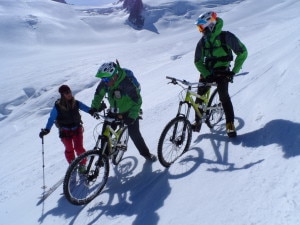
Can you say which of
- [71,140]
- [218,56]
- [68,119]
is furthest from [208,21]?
[71,140]

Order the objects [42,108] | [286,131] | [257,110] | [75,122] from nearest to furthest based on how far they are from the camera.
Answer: [286,131] → [75,122] → [257,110] → [42,108]

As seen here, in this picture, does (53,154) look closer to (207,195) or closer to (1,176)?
(1,176)

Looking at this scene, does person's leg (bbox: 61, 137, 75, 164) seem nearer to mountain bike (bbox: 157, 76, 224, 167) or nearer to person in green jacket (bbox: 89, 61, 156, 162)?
person in green jacket (bbox: 89, 61, 156, 162)

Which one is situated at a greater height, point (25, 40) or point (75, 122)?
point (75, 122)

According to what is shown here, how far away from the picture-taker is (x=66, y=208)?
6516 millimetres

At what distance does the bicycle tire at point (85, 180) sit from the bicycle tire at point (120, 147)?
0.62m

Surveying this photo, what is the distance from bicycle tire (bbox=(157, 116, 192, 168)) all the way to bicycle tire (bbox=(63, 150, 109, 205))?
120cm

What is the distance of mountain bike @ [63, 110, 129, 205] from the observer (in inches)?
235


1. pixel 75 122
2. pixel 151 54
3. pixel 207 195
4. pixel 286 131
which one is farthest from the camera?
pixel 151 54

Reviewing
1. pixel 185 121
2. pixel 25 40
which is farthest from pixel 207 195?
pixel 25 40

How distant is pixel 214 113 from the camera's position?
7961mm

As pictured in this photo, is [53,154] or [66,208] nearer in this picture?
[66,208]

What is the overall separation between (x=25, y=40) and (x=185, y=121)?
268ft

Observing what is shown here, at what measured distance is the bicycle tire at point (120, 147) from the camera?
7.17 meters
